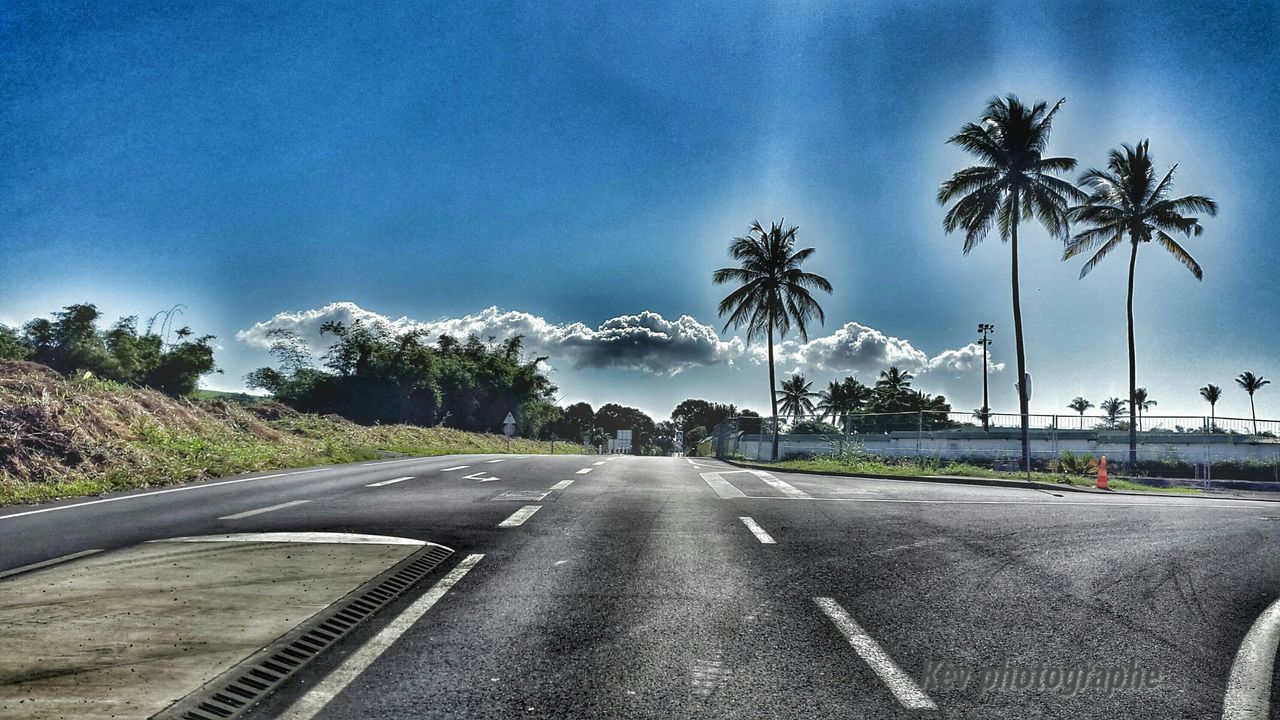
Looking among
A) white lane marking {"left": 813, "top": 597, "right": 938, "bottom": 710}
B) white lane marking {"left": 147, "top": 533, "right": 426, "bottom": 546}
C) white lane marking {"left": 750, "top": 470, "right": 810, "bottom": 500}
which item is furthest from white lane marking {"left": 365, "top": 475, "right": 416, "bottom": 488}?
white lane marking {"left": 813, "top": 597, "right": 938, "bottom": 710}

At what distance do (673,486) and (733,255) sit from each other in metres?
23.1

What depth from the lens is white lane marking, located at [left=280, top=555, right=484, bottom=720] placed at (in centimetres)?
291

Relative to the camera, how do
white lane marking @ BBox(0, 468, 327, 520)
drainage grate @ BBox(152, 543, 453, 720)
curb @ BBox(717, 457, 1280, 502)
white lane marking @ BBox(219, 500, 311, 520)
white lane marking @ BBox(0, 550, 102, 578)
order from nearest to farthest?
drainage grate @ BBox(152, 543, 453, 720) < white lane marking @ BBox(0, 550, 102, 578) < white lane marking @ BBox(219, 500, 311, 520) < white lane marking @ BBox(0, 468, 327, 520) < curb @ BBox(717, 457, 1280, 502)

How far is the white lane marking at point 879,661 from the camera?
→ 10.2 feet

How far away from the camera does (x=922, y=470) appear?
21531 millimetres

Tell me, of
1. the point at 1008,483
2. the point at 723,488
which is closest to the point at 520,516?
the point at 723,488

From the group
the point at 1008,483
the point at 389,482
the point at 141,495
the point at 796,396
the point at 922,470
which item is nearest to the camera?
the point at 141,495

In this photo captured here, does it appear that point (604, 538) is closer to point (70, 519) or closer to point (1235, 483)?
point (70, 519)

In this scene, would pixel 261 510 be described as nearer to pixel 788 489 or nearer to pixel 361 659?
pixel 361 659

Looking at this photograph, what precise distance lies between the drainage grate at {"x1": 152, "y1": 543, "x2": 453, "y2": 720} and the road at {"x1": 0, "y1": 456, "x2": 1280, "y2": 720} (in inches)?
4.8

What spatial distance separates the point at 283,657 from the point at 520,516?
16.8 feet

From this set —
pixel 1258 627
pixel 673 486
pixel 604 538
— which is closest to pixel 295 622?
pixel 604 538

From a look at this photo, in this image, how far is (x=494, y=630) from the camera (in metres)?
4.01

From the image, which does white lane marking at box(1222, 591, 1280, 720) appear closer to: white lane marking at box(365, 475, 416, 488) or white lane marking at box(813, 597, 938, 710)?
white lane marking at box(813, 597, 938, 710)
